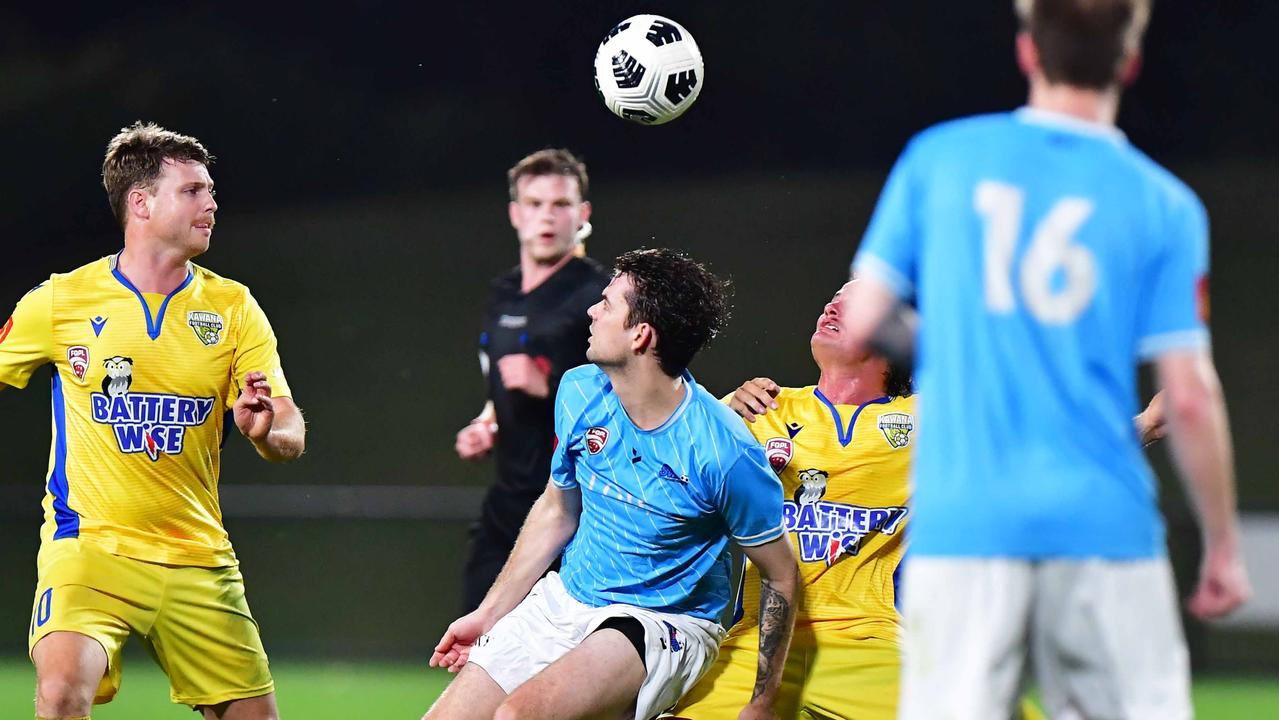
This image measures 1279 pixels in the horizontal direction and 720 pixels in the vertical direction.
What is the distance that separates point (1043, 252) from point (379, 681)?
569 centimetres

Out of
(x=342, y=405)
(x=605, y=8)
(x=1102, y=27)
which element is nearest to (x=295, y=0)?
(x=605, y=8)

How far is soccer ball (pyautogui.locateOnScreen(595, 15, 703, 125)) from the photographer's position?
535 cm

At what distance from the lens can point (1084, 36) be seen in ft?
7.63

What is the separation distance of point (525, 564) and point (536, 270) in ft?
6.72

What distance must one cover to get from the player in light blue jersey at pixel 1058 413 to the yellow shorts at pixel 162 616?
2431mm

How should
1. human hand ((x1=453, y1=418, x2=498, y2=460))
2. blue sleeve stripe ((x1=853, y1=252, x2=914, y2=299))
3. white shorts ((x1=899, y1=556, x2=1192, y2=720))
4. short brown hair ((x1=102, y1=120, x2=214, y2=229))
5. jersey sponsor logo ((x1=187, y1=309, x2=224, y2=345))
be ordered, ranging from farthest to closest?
human hand ((x1=453, y1=418, x2=498, y2=460)), short brown hair ((x1=102, y1=120, x2=214, y2=229)), jersey sponsor logo ((x1=187, y1=309, x2=224, y2=345)), blue sleeve stripe ((x1=853, y1=252, x2=914, y2=299)), white shorts ((x1=899, y1=556, x2=1192, y2=720))

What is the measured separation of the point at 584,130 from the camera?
28.0 ft

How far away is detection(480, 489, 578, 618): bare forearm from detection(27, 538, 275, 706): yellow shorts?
0.76 meters

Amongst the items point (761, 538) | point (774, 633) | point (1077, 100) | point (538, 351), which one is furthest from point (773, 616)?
point (538, 351)

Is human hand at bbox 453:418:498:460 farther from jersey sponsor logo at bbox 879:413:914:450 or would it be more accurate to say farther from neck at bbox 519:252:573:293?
jersey sponsor logo at bbox 879:413:914:450

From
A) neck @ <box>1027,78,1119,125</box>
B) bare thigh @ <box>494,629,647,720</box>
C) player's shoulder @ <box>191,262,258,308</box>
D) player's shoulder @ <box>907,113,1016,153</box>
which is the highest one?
neck @ <box>1027,78,1119,125</box>

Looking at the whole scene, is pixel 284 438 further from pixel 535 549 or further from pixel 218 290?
pixel 535 549

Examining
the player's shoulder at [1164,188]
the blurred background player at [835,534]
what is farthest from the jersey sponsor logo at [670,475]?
the player's shoulder at [1164,188]

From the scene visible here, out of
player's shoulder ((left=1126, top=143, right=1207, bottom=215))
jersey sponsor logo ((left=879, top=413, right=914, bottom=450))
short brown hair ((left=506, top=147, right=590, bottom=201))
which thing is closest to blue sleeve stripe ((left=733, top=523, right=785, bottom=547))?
jersey sponsor logo ((left=879, top=413, right=914, bottom=450))
